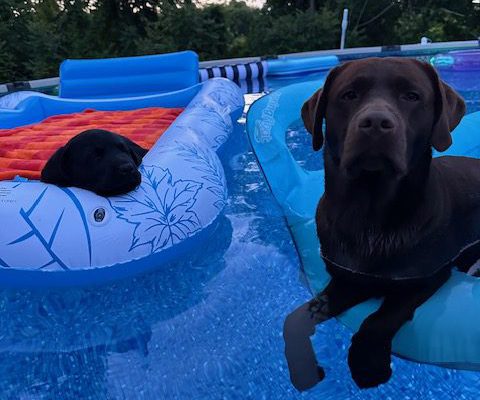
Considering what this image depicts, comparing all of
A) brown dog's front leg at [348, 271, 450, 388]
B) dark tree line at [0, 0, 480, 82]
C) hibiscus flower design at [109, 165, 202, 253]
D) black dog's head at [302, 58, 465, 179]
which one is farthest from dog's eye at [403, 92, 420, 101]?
dark tree line at [0, 0, 480, 82]

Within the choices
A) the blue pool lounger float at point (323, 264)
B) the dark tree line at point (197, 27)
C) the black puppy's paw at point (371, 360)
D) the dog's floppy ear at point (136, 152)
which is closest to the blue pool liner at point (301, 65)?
the dark tree line at point (197, 27)

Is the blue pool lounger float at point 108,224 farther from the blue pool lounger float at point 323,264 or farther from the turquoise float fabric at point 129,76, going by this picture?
the turquoise float fabric at point 129,76

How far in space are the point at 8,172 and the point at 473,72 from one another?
6.62 m

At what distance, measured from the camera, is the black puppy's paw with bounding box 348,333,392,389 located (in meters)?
1.64

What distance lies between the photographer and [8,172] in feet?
10.7

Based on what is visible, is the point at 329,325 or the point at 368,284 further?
the point at 329,325

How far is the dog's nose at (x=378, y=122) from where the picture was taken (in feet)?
4.81

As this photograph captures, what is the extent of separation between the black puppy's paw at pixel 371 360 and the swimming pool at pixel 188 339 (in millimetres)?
336

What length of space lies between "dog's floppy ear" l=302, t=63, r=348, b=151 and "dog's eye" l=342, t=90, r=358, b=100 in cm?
16

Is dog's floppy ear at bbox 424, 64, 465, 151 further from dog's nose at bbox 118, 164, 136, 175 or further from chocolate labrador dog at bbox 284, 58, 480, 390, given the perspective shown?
dog's nose at bbox 118, 164, 136, 175

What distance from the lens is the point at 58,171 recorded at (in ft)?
8.77

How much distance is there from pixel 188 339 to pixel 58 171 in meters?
1.19

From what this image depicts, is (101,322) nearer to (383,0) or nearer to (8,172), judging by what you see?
(8,172)

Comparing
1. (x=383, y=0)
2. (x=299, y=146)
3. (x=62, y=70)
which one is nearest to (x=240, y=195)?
(x=299, y=146)
